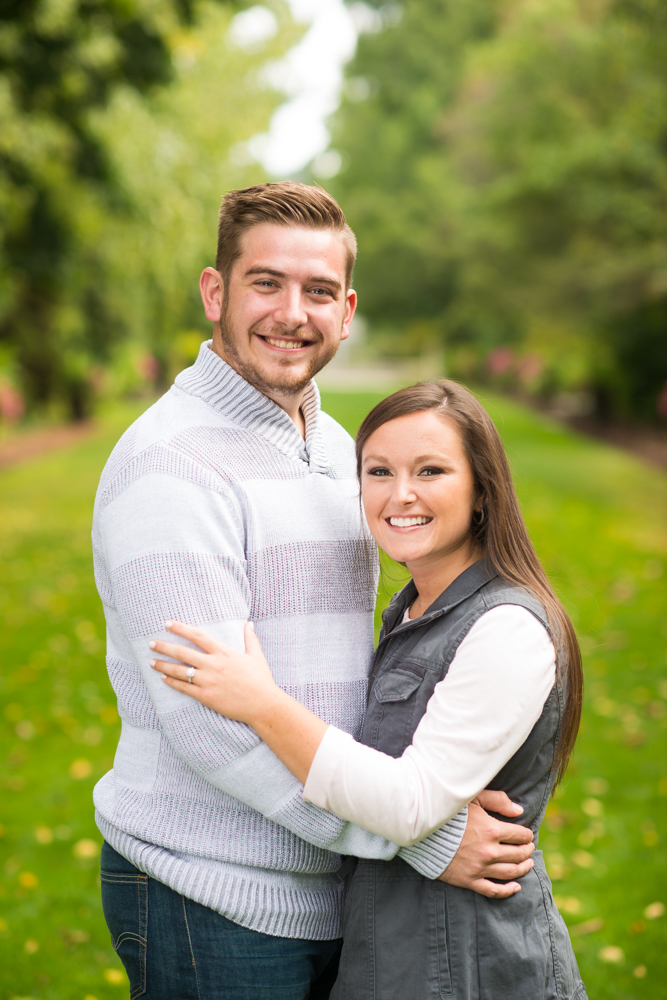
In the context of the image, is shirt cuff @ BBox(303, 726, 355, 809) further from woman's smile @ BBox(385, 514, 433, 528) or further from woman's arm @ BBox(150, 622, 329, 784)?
woman's smile @ BBox(385, 514, 433, 528)

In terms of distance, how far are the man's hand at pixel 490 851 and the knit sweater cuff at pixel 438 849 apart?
0.02 meters

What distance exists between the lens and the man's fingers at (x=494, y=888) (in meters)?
1.91

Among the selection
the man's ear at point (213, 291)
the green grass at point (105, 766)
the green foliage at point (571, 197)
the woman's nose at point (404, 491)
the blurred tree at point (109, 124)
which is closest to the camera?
the woman's nose at point (404, 491)

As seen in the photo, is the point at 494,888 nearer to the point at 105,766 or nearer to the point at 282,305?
the point at 282,305

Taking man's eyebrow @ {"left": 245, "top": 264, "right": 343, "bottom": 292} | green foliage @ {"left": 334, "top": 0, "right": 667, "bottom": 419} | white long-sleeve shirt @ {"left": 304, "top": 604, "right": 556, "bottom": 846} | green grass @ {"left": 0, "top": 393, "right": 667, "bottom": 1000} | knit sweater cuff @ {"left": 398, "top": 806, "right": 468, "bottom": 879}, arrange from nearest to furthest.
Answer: white long-sleeve shirt @ {"left": 304, "top": 604, "right": 556, "bottom": 846}
knit sweater cuff @ {"left": 398, "top": 806, "right": 468, "bottom": 879}
man's eyebrow @ {"left": 245, "top": 264, "right": 343, "bottom": 292}
green grass @ {"left": 0, "top": 393, "right": 667, "bottom": 1000}
green foliage @ {"left": 334, "top": 0, "right": 667, "bottom": 419}

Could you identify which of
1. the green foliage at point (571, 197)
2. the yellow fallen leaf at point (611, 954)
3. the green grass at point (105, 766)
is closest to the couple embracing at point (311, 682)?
the green grass at point (105, 766)

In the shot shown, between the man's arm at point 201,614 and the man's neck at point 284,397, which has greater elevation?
the man's neck at point 284,397

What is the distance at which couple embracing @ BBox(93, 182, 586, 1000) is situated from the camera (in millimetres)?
1837

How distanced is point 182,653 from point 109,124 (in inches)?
422

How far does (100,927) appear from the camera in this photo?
13.7 feet

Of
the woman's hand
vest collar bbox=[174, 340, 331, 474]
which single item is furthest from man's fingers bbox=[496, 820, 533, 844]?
vest collar bbox=[174, 340, 331, 474]

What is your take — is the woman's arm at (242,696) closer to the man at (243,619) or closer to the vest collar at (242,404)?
the man at (243,619)

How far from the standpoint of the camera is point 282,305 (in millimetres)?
2146

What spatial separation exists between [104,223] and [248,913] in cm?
1251
